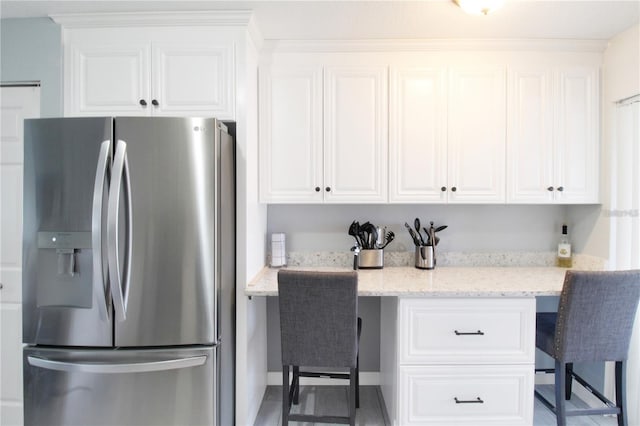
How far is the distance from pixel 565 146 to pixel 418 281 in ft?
4.38

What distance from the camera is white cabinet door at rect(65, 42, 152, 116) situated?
1850mm

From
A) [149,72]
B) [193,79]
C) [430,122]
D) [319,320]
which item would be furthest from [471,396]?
[149,72]

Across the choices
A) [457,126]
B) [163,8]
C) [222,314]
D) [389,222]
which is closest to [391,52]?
[457,126]

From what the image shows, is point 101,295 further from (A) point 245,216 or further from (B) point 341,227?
(B) point 341,227

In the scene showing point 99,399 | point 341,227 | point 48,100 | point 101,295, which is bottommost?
point 99,399

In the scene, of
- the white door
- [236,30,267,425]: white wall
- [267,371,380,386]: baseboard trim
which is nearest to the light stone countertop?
[236,30,267,425]: white wall

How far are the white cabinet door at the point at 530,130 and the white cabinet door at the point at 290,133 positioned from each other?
125 cm

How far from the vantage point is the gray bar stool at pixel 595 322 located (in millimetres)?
1613

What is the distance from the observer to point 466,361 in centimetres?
177

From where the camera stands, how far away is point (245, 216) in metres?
1.86

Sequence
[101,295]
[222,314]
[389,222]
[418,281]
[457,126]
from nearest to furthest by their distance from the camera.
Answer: [101,295]
[222,314]
[418,281]
[457,126]
[389,222]

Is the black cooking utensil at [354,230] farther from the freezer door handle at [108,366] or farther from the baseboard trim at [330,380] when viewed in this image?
the freezer door handle at [108,366]

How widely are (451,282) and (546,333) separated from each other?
581mm

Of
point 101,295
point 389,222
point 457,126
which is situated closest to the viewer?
point 101,295
